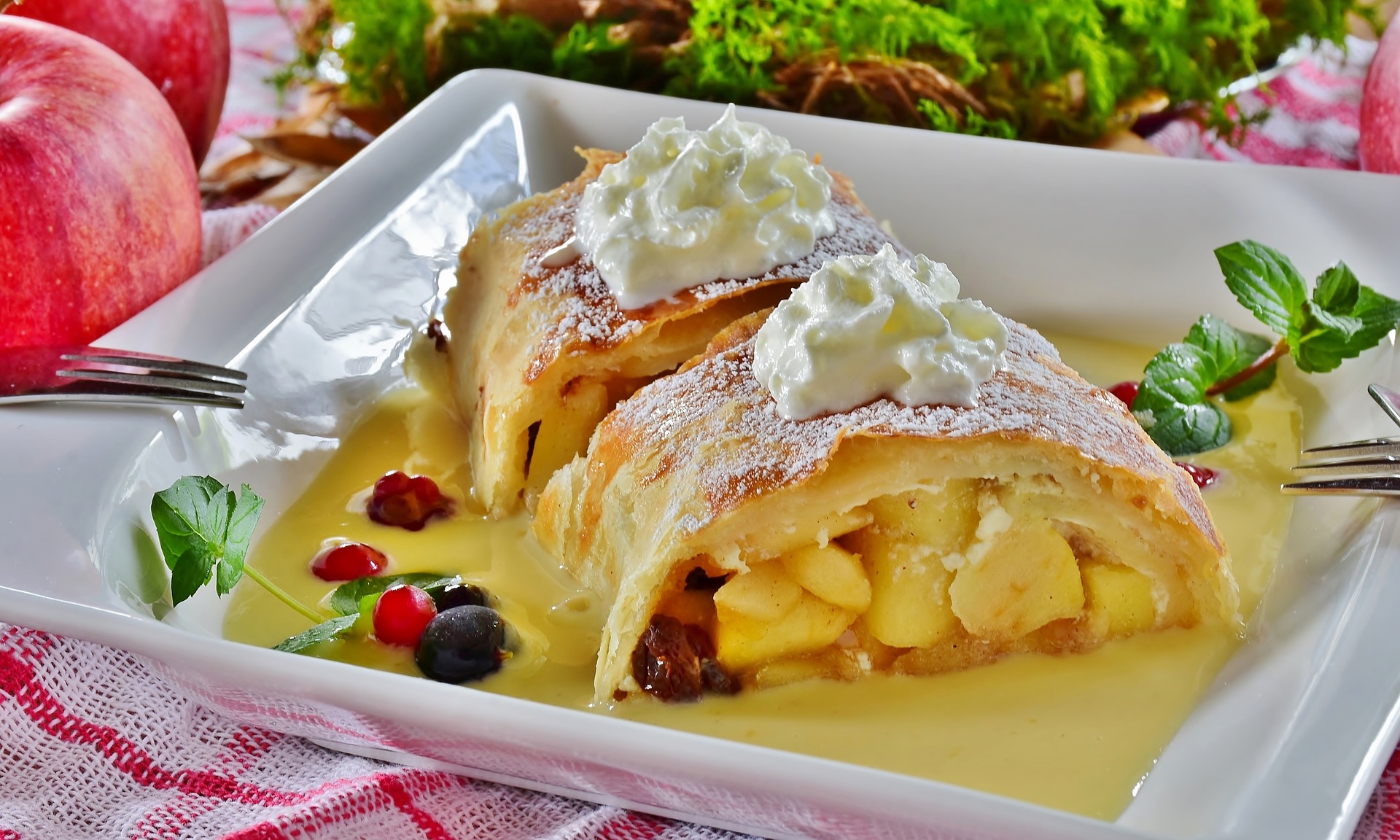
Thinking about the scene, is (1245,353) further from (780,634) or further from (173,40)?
(173,40)

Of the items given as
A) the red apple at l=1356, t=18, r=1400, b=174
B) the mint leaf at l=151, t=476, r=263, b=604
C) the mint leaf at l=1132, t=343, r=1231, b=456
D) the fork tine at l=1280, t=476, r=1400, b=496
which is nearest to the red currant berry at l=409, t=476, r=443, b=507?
the mint leaf at l=151, t=476, r=263, b=604

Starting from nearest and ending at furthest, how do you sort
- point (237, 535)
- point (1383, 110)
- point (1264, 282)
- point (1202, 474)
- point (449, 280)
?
point (237, 535) → point (1202, 474) → point (1264, 282) → point (449, 280) → point (1383, 110)

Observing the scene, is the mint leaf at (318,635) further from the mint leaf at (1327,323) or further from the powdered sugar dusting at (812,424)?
the mint leaf at (1327,323)

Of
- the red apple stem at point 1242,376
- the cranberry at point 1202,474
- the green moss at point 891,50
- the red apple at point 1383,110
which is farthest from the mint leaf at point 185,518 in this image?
the red apple at point 1383,110

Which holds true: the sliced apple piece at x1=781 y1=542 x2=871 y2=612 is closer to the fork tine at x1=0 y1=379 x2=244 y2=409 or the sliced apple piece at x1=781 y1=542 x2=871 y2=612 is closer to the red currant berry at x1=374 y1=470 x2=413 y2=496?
the red currant berry at x1=374 y1=470 x2=413 y2=496

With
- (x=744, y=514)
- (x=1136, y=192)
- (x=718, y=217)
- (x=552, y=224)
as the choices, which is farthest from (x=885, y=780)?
(x=1136, y=192)

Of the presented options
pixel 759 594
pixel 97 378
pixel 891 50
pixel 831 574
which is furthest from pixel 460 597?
pixel 891 50

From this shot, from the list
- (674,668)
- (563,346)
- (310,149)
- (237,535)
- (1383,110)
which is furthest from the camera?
(310,149)

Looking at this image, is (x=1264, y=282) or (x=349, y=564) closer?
(x=349, y=564)
